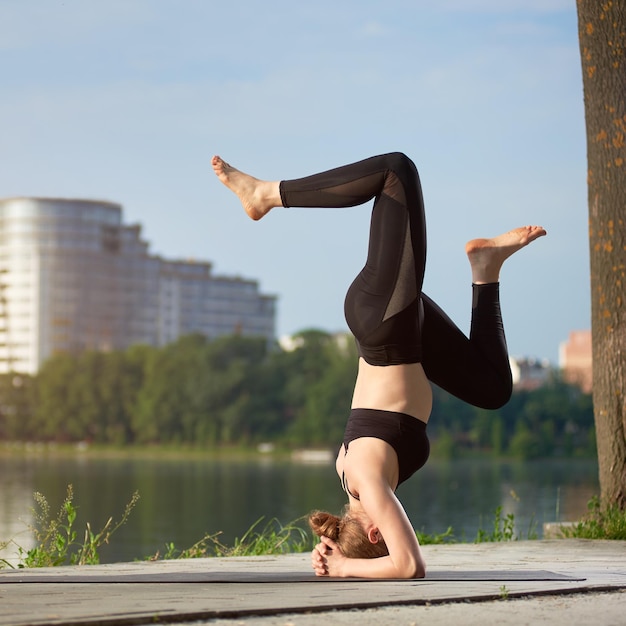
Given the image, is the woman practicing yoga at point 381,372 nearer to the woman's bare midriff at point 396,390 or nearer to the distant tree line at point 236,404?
the woman's bare midriff at point 396,390

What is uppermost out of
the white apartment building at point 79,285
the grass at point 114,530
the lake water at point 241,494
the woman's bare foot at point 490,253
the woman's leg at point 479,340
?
the white apartment building at point 79,285

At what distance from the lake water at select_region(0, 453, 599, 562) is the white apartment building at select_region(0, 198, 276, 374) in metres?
47.1

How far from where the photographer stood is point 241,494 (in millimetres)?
45375

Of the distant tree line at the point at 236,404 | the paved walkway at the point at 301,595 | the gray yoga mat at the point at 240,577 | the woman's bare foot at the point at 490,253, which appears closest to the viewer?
the paved walkway at the point at 301,595

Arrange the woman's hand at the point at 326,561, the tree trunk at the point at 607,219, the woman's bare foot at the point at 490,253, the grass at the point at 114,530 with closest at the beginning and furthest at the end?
the woman's hand at the point at 326,561 → the woman's bare foot at the point at 490,253 → the grass at the point at 114,530 → the tree trunk at the point at 607,219

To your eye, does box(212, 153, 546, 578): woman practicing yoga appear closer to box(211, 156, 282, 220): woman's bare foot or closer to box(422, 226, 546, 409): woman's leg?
box(211, 156, 282, 220): woman's bare foot

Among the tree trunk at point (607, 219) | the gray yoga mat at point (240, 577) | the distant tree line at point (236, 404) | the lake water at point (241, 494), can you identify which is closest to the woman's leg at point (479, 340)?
the gray yoga mat at point (240, 577)

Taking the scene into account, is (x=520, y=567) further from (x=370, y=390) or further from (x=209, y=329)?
(x=209, y=329)

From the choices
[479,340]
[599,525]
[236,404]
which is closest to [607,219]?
[599,525]

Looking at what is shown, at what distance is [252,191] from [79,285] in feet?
422

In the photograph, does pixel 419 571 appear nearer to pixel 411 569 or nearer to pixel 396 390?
pixel 411 569

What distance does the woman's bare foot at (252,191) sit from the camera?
4129mm

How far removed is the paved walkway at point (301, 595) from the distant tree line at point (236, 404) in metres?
75.0

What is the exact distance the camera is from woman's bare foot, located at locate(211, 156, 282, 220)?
4129 mm
